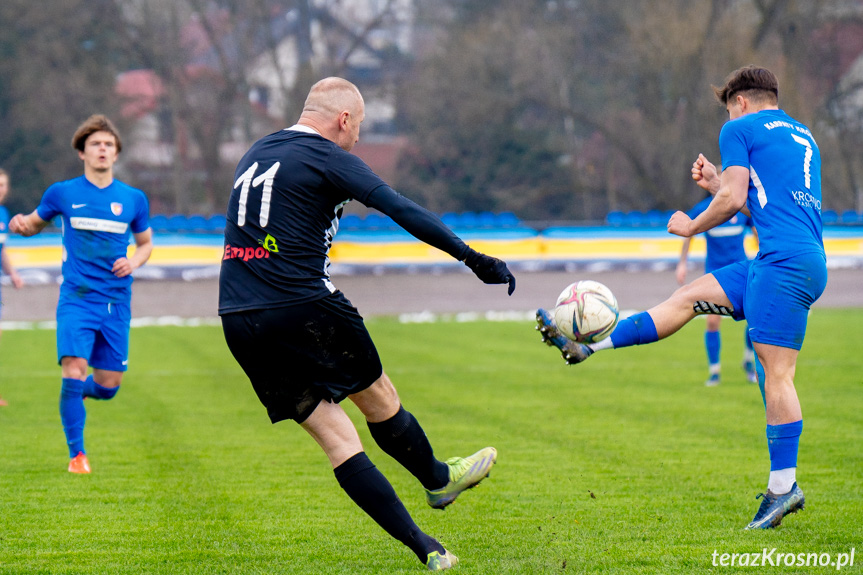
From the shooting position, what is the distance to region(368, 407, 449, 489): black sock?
4.40 m

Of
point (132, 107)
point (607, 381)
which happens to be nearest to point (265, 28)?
point (132, 107)

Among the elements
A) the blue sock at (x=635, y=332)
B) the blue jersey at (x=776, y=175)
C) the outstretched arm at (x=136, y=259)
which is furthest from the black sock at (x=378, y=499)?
the outstretched arm at (x=136, y=259)

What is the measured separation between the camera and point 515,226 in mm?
27578

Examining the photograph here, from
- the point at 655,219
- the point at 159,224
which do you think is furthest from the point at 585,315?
the point at 655,219

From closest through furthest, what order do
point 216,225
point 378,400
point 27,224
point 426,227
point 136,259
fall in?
1. point 426,227
2. point 378,400
3. point 27,224
4. point 136,259
5. point 216,225

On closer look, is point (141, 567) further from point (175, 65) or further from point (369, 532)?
point (175, 65)

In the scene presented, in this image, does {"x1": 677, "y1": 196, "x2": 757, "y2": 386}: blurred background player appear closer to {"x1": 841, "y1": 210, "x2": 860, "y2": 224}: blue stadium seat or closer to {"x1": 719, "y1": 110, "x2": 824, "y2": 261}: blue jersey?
{"x1": 719, "y1": 110, "x2": 824, "y2": 261}: blue jersey

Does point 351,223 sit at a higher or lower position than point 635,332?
lower

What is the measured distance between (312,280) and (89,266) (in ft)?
10.0

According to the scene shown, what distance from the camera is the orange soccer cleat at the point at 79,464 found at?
6410 mm

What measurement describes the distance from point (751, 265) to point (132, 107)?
37.3 m

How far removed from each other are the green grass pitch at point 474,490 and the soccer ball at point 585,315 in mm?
978

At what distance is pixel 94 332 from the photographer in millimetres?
6570

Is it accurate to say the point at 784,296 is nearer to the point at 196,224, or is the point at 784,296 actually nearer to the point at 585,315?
the point at 585,315
